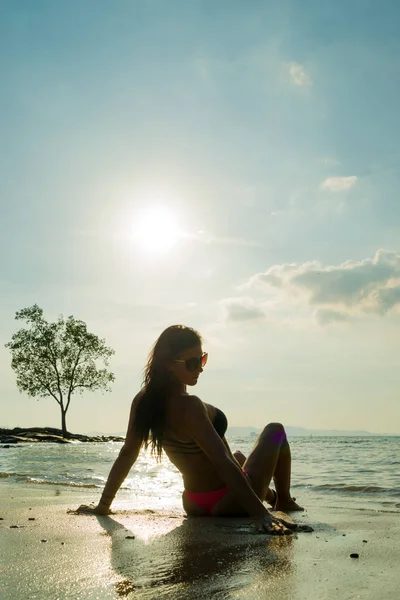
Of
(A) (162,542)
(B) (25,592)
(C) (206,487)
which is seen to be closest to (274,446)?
(C) (206,487)

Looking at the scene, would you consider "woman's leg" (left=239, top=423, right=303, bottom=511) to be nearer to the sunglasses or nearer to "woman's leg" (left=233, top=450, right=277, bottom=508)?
"woman's leg" (left=233, top=450, right=277, bottom=508)

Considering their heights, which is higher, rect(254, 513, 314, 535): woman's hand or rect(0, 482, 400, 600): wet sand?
rect(254, 513, 314, 535): woman's hand

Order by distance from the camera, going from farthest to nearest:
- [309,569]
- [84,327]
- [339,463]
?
[84,327]
[339,463]
[309,569]

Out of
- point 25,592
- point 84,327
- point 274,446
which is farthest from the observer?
point 84,327

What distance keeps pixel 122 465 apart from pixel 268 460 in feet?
4.21

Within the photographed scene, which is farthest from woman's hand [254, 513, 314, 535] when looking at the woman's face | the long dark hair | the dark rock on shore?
the dark rock on shore

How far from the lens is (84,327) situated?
4456 cm

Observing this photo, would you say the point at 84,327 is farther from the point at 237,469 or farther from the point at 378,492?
the point at 237,469

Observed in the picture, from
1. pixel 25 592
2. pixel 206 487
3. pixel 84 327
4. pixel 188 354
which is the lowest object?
pixel 25 592

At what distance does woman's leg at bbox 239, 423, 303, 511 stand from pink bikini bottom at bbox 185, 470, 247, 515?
0.96 feet

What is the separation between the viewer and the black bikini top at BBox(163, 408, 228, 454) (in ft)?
15.2

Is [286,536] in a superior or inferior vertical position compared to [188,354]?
inferior

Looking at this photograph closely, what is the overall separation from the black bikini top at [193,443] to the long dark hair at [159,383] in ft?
0.35

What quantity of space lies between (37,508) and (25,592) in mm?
3173
